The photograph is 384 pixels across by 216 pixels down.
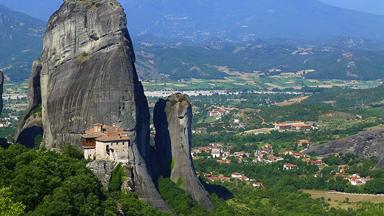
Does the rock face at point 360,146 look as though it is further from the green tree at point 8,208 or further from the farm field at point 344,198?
the green tree at point 8,208

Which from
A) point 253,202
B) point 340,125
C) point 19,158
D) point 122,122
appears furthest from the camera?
point 340,125

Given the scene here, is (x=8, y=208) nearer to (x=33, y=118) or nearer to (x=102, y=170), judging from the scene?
(x=102, y=170)

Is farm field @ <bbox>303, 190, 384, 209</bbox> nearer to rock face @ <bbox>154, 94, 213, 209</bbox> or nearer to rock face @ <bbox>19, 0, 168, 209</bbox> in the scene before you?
rock face @ <bbox>154, 94, 213, 209</bbox>

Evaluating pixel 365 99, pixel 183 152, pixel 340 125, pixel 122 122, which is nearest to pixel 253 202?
pixel 183 152

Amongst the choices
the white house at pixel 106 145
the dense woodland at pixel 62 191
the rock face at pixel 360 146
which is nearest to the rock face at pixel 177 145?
the dense woodland at pixel 62 191

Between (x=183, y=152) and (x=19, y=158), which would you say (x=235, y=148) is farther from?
(x=19, y=158)
